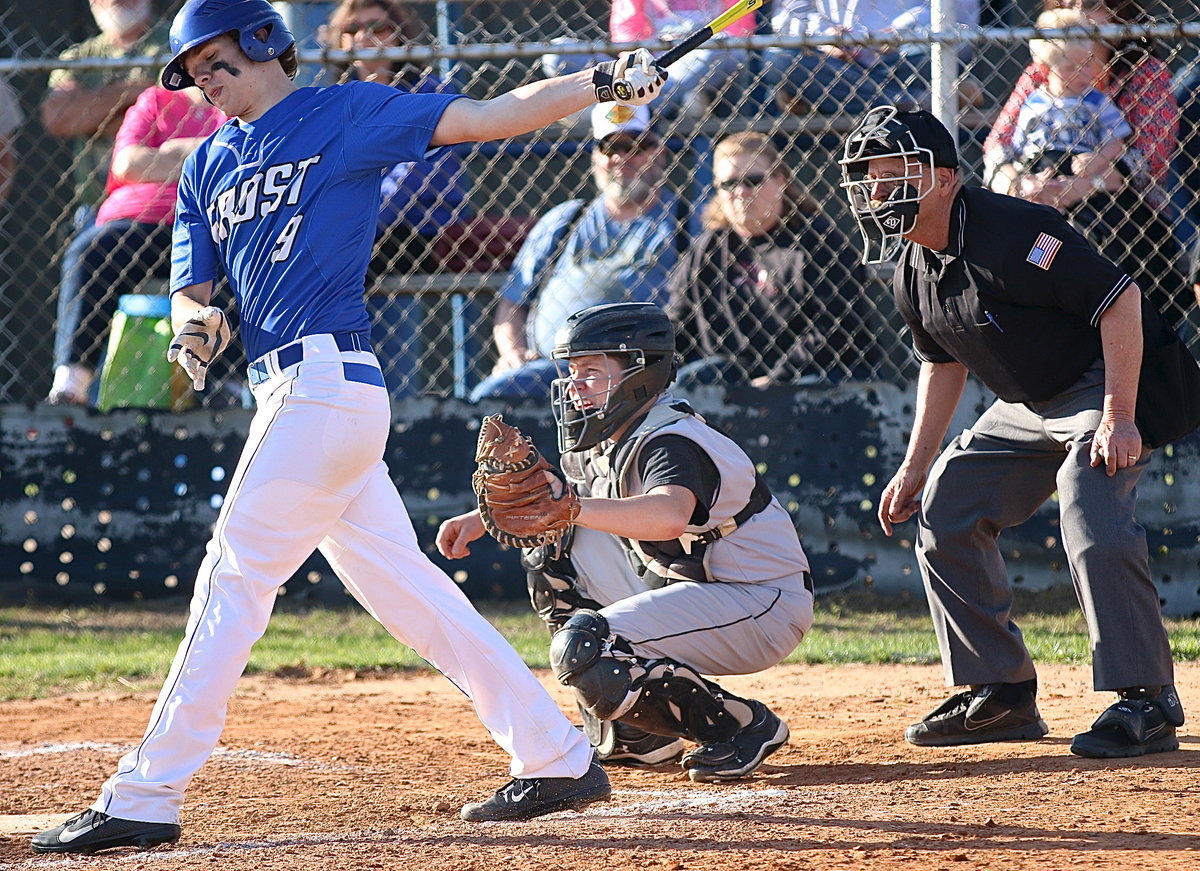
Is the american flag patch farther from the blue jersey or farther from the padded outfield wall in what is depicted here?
the padded outfield wall

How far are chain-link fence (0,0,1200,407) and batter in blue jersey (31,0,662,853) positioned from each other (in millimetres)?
2709

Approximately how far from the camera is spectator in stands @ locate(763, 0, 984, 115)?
21.7 ft

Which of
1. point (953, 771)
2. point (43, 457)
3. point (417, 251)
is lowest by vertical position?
point (953, 771)

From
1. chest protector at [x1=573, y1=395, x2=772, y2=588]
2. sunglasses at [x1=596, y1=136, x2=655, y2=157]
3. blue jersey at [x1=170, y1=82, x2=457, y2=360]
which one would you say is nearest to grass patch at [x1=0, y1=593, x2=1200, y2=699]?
chest protector at [x1=573, y1=395, x2=772, y2=588]

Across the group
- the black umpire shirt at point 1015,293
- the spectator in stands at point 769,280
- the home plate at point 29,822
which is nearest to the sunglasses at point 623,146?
the spectator in stands at point 769,280

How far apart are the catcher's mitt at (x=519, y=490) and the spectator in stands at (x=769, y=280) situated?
343 centimetres

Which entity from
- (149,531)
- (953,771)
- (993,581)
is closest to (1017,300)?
(993,581)

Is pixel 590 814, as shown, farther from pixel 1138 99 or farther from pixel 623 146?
pixel 1138 99

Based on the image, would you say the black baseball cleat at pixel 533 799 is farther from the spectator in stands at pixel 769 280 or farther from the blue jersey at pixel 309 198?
the spectator in stands at pixel 769 280

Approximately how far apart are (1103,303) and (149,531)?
493cm

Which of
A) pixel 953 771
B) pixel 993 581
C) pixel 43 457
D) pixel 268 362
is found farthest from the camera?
pixel 43 457

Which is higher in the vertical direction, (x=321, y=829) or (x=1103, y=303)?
(x=1103, y=303)

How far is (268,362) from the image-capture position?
3.27 meters

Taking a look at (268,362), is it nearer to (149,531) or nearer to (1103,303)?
(1103,303)
